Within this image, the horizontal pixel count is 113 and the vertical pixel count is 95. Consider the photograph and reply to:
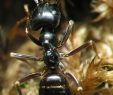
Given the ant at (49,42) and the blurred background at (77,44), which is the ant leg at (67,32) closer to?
the ant at (49,42)

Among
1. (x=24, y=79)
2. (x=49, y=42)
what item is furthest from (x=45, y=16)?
(x=24, y=79)

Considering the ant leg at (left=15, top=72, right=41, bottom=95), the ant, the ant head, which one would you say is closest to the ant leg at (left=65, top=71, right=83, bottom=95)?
the ant

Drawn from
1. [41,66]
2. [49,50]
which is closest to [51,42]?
[49,50]

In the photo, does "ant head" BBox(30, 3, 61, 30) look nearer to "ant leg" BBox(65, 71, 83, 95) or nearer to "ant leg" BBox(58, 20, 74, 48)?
"ant leg" BBox(58, 20, 74, 48)

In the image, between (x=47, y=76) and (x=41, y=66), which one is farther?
(x=41, y=66)

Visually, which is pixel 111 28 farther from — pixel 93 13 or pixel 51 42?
pixel 51 42

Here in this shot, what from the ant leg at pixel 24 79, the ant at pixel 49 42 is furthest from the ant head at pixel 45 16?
the ant leg at pixel 24 79

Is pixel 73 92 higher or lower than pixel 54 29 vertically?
lower

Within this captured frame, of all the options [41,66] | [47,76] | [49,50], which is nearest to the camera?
[47,76]
